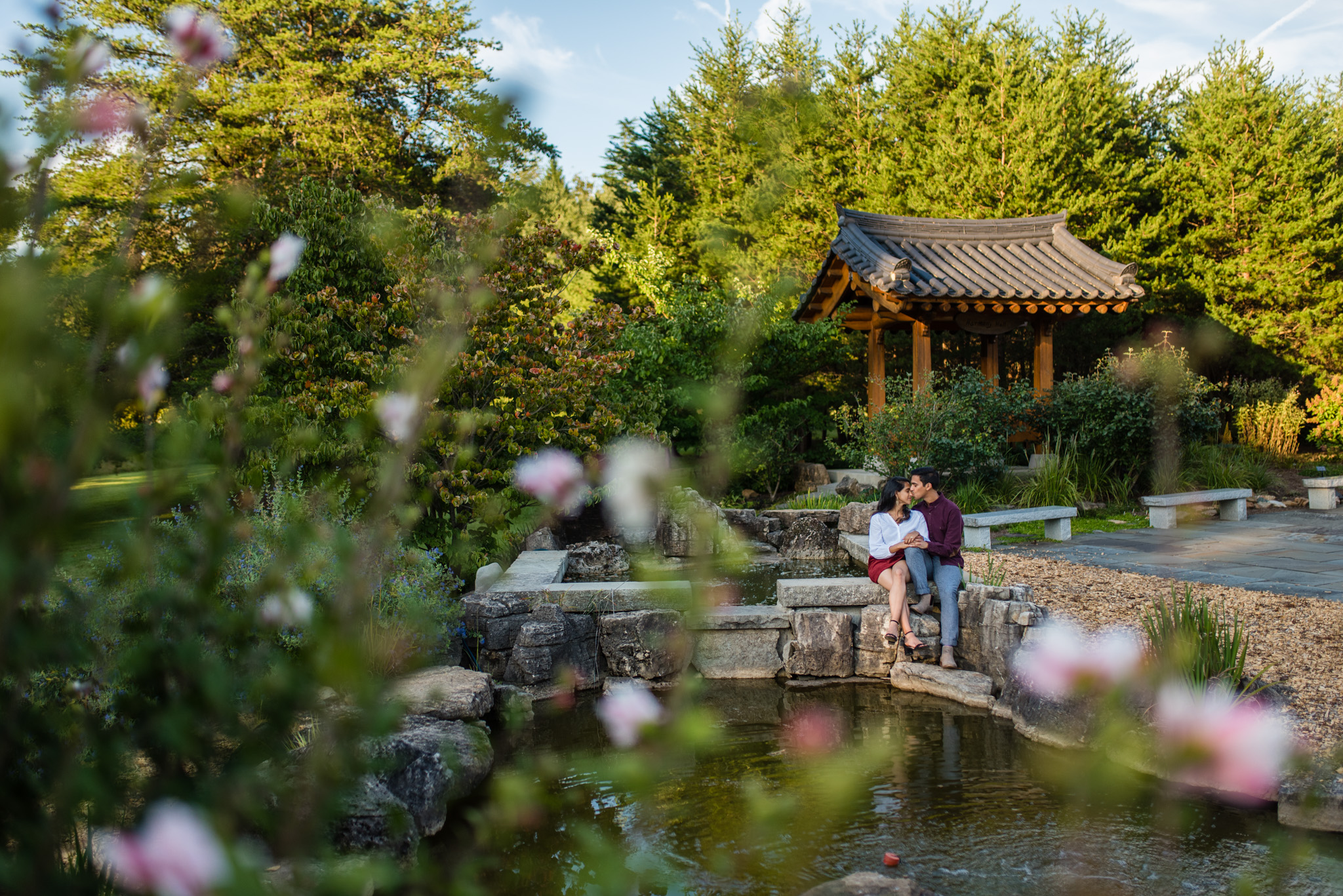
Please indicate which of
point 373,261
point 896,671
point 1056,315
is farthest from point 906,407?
point 373,261

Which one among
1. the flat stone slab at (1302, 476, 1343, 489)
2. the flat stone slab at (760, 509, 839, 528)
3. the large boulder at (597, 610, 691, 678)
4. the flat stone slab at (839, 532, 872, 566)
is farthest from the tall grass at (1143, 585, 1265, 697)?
the flat stone slab at (1302, 476, 1343, 489)

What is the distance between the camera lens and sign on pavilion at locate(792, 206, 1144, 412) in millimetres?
10852

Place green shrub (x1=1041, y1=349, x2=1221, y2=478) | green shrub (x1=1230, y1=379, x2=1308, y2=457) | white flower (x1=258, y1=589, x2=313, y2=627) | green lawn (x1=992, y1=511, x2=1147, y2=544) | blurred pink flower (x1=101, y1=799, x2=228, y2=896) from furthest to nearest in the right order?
green shrub (x1=1230, y1=379, x2=1308, y2=457), green shrub (x1=1041, y1=349, x2=1221, y2=478), green lawn (x1=992, y1=511, x2=1147, y2=544), white flower (x1=258, y1=589, x2=313, y2=627), blurred pink flower (x1=101, y1=799, x2=228, y2=896)

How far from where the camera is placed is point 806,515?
9672mm

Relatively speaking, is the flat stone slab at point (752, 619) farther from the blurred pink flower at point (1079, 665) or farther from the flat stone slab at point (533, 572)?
the blurred pink flower at point (1079, 665)

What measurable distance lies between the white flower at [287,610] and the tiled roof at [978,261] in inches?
394

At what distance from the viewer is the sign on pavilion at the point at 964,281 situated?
10.9m

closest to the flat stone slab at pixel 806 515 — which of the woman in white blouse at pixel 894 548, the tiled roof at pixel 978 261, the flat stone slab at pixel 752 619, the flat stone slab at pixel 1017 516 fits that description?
the flat stone slab at pixel 1017 516

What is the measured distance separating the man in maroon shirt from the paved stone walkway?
2.23 metres

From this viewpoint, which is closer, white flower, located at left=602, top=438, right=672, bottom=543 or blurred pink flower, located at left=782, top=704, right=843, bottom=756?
white flower, located at left=602, top=438, right=672, bottom=543

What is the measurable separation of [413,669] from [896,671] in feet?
15.6

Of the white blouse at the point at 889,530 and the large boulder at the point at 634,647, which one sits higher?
the white blouse at the point at 889,530

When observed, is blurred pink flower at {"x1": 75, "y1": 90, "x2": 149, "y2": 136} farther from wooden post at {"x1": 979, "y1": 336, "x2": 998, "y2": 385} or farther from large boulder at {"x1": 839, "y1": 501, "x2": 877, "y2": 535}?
wooden post at {"x1": 979, "y1": 336, "x2": 998, "y2": 385}

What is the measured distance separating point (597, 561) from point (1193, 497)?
272 inches
